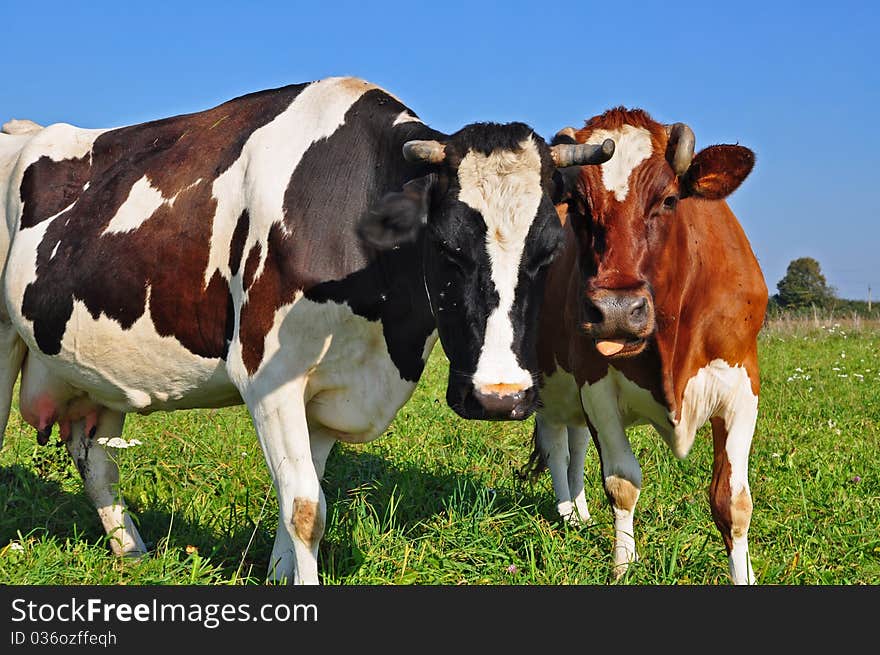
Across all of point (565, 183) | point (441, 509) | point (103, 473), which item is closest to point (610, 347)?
point (565, 183)

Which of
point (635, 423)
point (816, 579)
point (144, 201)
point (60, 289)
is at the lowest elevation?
point (816, 579)

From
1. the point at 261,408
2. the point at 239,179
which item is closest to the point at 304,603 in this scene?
the point at 261,408

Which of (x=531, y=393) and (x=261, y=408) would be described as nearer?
(x=531, y=393)

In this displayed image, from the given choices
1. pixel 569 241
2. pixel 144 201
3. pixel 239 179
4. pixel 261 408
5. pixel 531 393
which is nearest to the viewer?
pixel 531 393

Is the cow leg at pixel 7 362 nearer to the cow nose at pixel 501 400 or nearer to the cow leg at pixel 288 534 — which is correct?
the cow leg at pixel 288 534

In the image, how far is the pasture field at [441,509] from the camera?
4.82 meters

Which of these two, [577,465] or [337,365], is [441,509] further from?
[337,365]

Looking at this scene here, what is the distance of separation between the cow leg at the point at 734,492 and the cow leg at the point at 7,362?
Answer: 170 inches

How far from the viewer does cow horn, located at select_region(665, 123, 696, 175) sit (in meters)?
4.57

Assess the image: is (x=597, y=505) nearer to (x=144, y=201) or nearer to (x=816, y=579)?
(x=816, y=579)

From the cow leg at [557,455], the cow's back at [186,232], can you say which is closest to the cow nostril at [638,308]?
the cow's back at [186,232]

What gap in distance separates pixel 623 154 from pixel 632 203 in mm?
251

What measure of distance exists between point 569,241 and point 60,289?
293 cm

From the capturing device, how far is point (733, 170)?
4.69 metres
